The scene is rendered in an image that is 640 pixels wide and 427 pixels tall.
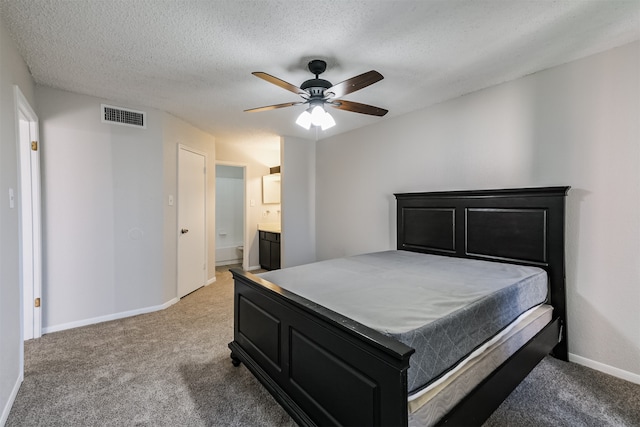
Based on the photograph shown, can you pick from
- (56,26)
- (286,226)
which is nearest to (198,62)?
(56,26)

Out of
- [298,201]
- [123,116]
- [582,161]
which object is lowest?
[298,201]

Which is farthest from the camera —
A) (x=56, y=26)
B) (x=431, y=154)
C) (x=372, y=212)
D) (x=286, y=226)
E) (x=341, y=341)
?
(x=286, y=226)

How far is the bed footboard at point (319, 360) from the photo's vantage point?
1.10m

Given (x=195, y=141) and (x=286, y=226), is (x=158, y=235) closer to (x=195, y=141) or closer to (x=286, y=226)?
(x=195, y=141)

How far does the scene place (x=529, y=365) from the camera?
6.06 feet

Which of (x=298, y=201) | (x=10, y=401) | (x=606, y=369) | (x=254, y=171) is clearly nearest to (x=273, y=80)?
(x=10, y=401)

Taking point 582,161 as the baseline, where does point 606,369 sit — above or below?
below

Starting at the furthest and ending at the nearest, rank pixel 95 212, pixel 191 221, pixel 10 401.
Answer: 1. pixel 191 221
2. pixel 95 212
3. pixel 10 401

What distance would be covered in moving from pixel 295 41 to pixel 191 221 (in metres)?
2.87

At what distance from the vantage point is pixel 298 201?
470 centimetres

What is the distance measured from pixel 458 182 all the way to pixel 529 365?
1717 millimetres

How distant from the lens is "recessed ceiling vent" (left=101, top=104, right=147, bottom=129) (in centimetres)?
305

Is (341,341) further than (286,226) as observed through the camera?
No

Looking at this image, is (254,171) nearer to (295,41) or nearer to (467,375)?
(295,41)
